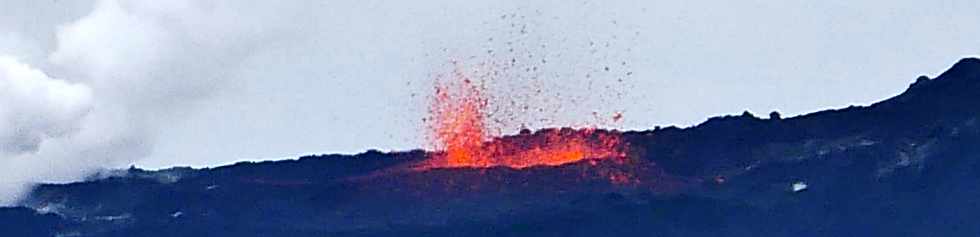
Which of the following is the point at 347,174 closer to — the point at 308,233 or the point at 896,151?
the point at 308,233

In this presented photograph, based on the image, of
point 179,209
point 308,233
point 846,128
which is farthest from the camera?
point 846,128

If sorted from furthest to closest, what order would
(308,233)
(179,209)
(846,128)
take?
(846,128) < (179,209) < (308,233)

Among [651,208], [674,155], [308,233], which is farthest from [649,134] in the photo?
[308,233]

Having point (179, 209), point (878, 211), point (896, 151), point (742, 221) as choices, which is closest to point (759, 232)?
point (742, 221)

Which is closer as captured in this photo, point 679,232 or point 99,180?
point 679,232

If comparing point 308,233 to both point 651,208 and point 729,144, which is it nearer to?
point 651,208

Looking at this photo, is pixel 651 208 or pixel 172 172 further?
pixel 172 172
